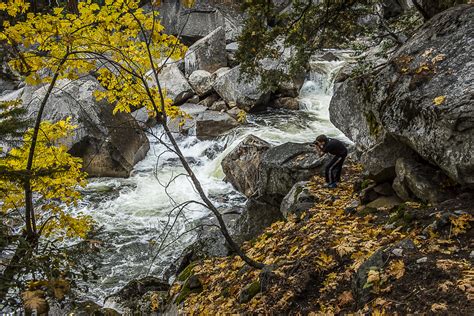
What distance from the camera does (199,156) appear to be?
1619 cm

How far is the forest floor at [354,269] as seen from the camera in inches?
129

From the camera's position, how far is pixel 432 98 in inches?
178

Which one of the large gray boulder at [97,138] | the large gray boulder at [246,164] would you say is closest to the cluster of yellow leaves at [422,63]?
the large gray boulder at [246,164]

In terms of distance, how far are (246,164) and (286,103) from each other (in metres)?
8.29

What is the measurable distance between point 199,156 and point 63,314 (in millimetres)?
9500

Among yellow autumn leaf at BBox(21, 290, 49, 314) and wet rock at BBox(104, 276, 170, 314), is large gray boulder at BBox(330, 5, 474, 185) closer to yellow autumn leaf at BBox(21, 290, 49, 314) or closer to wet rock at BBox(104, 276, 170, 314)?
yellow autumn leaf at BBox(21, 290, 49, 314)

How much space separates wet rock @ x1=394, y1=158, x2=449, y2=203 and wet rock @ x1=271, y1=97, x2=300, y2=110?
47.5ft

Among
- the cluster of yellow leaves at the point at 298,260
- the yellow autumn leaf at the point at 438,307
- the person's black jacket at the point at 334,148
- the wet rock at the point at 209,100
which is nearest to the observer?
the yellow autumn leaf at the point at 438,307

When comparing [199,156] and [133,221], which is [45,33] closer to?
[133,221]

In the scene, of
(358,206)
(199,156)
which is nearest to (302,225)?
(358,206)

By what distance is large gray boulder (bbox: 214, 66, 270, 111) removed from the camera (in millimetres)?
19031

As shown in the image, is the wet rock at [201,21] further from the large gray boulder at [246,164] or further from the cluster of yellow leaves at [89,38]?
the cluster of yellow leaves at [89,38]

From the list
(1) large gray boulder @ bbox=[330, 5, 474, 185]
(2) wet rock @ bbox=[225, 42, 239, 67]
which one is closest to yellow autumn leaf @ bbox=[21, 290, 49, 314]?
(1) large gray boulder @ bbox=[330, 5, 474, 185]

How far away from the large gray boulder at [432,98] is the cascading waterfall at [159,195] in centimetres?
382
